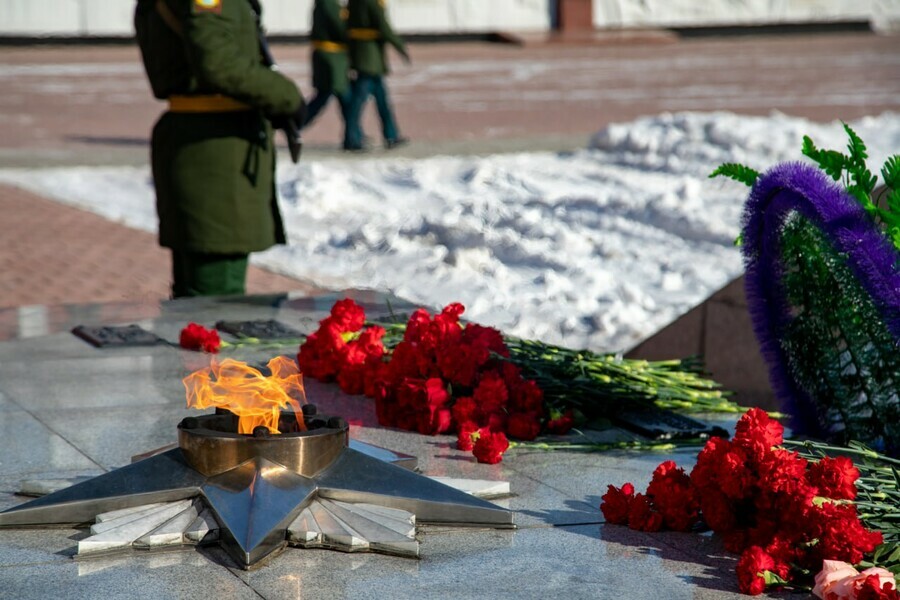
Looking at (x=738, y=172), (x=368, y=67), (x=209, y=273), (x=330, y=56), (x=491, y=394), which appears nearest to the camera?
(x=738, y=172)

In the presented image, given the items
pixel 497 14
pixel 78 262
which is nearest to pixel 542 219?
pixel 78 262

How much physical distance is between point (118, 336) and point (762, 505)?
9.73 feet

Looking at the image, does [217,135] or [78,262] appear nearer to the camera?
[217,135]

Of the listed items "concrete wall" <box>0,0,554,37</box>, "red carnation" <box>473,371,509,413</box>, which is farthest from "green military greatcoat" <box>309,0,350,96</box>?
"concrete wall" <box>0,0,554,37</box>

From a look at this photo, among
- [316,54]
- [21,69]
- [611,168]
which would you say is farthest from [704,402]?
[21,69]

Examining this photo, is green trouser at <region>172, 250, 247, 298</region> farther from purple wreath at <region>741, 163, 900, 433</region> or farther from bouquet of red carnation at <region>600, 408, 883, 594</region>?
bouquet of red carnation at <region>600, 408, 883, 594</region>

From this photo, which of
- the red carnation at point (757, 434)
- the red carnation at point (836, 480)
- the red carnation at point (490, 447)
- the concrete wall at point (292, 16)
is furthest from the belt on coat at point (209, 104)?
the concrete wall at point (292, 16)

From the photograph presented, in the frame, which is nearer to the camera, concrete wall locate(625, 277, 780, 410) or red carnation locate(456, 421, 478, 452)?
red carnation locate(456, 421, 478, 452)

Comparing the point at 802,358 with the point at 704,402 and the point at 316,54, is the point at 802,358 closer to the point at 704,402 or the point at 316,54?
the point at 704,402

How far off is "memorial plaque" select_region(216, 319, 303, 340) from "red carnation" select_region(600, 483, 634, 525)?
7.21 feet

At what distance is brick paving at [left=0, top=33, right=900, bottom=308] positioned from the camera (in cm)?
884

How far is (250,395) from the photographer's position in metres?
3.11

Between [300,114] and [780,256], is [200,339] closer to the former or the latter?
[300,114]

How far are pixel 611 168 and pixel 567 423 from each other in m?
8.10
